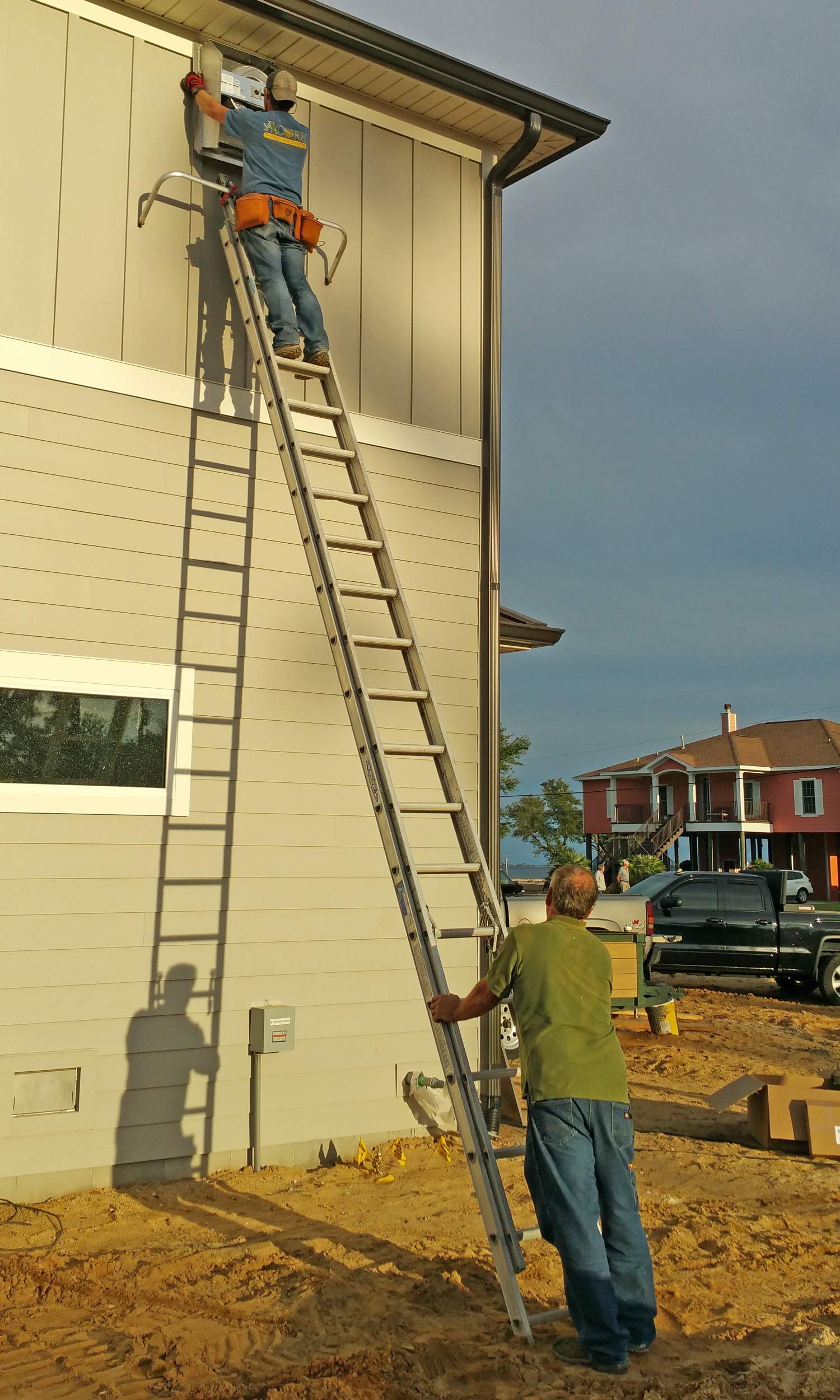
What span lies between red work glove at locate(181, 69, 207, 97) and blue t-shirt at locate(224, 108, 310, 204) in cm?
34

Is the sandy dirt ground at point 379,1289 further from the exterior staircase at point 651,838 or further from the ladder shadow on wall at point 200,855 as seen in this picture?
the exterior staircase at point 651,838

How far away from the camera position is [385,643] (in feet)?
17.9

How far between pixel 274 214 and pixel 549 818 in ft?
183

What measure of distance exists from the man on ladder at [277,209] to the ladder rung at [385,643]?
1.93 metres

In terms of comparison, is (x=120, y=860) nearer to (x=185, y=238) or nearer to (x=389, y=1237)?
(x=389, y=1237)

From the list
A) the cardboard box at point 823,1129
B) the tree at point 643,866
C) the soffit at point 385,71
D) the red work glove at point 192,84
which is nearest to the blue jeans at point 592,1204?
the cardboard box at point 823,1129

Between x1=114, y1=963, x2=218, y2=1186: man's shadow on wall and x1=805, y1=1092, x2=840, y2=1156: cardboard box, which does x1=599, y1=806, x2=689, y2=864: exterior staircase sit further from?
x1=114, y1=963, x2=218, y2=1186: man's shadow on wall

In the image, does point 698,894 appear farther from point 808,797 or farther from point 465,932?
point 808,797

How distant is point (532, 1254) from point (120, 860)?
283cm

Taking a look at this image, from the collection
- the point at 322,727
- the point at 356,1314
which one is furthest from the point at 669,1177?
the point at 322,727

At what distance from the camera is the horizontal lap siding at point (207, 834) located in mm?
5914

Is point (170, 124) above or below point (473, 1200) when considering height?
above

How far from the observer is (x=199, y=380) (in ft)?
22.1

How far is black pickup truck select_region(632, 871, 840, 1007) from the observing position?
15594 millimetres
